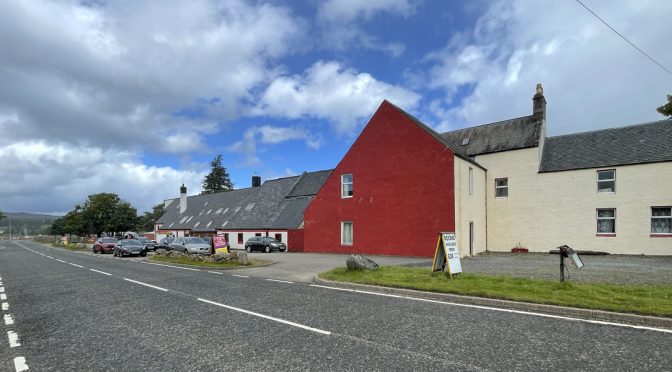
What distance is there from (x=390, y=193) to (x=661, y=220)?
15.5m

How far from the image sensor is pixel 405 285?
36.2 ft

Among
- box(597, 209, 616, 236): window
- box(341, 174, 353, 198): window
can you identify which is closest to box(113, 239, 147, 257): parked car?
box(341, 174, 353, 198): window

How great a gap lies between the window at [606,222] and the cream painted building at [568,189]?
50 millimetres

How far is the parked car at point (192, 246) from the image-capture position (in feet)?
94.2

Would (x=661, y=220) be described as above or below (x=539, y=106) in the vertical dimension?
below

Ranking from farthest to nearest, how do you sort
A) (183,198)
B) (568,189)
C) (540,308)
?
1. (183,198)
2. (568,189)
3. (540,308)

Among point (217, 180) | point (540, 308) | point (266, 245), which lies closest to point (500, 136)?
point (266, 245)

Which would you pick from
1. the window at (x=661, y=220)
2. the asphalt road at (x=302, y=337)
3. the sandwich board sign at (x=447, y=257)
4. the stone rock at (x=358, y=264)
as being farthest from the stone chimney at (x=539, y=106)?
the asphalt road at (x=302, y=337)

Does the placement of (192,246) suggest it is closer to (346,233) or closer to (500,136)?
(346,233)

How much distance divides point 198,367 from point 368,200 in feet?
74.9

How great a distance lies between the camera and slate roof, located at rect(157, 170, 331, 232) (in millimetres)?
39500

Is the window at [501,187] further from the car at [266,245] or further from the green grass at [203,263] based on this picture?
the car at [266,245]

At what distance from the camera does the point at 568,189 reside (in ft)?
84.9

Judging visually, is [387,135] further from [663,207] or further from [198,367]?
[198,367]
